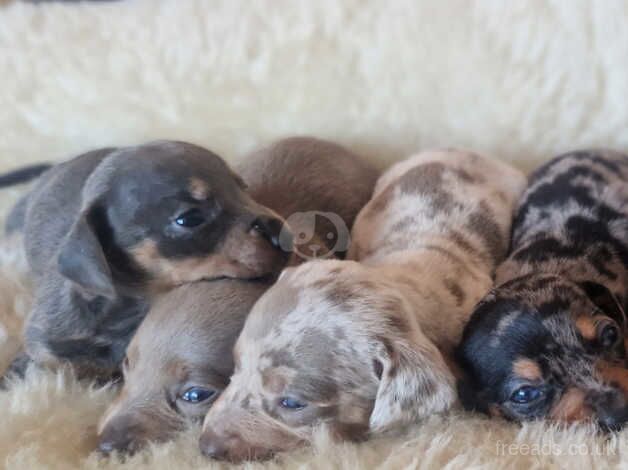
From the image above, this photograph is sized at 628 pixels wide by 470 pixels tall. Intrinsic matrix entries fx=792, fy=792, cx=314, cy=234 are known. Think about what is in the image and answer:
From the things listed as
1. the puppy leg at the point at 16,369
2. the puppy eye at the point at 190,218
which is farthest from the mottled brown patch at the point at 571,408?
the puppy leg at the point at 16,369

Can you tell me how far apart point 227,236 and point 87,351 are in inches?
25.3

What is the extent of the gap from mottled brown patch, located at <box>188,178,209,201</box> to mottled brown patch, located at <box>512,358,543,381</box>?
103 cm

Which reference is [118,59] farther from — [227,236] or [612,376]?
[612,376]

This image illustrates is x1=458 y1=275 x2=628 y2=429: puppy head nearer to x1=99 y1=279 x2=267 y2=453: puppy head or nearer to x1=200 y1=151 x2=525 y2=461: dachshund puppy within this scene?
x1=200 y1=151 x2=525 y2=461: dachshund puppy

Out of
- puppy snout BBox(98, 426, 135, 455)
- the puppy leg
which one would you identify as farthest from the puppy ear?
the puppy leg

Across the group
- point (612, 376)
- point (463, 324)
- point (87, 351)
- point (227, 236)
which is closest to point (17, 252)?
point (87, 351)

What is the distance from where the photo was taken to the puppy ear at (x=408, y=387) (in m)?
1.97

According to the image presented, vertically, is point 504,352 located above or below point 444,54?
below

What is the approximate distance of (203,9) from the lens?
337 centimetres

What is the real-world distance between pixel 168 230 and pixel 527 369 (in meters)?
1.10

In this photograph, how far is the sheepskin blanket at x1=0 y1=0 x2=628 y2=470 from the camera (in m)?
3.06

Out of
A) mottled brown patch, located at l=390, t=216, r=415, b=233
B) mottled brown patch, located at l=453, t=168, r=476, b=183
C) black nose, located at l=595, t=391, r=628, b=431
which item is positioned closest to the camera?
black nose, located at l=595, t=391, r=628, b=431

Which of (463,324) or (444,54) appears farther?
(444,54)

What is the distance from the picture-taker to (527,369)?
6.76 feet
